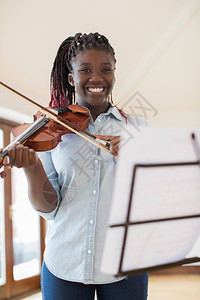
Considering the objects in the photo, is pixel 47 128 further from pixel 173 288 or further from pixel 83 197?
pixel 173 288

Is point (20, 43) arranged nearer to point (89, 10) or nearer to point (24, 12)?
point (24, 12)

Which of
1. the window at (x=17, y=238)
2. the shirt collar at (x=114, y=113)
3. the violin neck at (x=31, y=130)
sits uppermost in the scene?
the shirt collar at (x=114, y=113)

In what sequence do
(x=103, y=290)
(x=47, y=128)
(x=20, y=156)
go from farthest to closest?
1. (x=47, y=128)
2. (x=103, y=290)
3. (x=20, y=156)

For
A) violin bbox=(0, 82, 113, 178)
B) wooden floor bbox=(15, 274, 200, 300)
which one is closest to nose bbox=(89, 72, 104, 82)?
violin bbox=(0, 82, 113, 178)

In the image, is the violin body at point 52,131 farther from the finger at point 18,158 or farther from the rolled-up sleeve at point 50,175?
the finger at point 18,158

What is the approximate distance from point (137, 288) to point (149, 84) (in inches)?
77.4

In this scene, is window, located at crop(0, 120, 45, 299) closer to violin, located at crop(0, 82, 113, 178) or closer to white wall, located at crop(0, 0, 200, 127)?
white wall, located at crop(0, 0, 200, 127)

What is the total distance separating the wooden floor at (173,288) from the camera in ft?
8.08

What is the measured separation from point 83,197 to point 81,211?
0.03 meters

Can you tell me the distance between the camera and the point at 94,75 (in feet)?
2.42

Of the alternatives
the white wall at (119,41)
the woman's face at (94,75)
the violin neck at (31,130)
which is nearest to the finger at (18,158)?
the violin neck at (31,130)

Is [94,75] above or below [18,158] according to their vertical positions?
above

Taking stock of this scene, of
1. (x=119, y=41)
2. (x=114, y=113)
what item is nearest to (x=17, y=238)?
(x=119, y=41)

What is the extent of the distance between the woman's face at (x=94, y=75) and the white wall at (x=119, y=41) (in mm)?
625
